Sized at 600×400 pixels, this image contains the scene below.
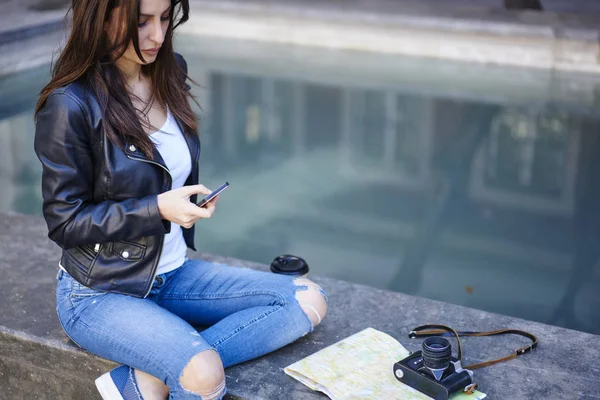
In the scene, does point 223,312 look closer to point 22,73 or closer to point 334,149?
point 334,149

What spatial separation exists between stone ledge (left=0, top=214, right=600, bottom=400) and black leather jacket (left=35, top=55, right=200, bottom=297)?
0.33 meters

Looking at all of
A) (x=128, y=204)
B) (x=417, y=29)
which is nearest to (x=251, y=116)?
(x=417, y=29)

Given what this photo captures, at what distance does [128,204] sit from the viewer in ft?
8.12

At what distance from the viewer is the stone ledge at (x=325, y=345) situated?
8.79 ft

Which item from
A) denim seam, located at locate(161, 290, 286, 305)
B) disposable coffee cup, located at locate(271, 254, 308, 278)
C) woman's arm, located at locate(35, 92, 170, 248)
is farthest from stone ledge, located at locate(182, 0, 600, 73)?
woman's arm, located at locate(35, 92, 170, 248)

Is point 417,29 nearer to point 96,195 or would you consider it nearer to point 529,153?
point 529,153

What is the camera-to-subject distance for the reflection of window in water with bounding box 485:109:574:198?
21.7 ft

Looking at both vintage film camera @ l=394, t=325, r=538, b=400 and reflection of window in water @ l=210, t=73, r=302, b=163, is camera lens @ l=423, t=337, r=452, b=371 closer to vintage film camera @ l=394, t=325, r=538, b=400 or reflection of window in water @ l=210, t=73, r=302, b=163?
vintage film camera @ l=394, t=325, r=538, b=400

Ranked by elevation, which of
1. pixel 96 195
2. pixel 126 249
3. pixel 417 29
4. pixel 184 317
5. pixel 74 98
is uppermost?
pixel 74 98

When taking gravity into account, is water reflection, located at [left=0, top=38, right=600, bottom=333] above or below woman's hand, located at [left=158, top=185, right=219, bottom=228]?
below

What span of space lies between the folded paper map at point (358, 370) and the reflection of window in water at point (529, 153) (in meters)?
3.70

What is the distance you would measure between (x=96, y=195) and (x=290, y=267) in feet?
2.79

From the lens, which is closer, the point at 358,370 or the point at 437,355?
the point at 437,355

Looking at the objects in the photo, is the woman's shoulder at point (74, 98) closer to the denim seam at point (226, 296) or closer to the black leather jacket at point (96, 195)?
the black leather jacket at point (96, 195)
